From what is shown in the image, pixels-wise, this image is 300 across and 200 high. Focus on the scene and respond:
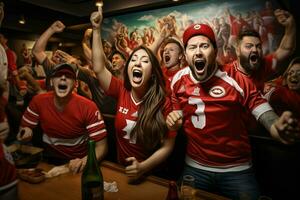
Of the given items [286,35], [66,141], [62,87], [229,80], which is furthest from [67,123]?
[286,35]

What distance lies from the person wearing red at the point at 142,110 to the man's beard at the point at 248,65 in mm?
513

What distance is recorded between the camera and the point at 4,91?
5.32ft

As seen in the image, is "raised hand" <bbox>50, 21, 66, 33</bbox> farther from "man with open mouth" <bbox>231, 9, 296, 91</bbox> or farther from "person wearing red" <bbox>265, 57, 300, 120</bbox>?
"person wearing red" <bbox>265, 57, 300, 120</bbox>

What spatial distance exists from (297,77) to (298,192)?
2.04 ft

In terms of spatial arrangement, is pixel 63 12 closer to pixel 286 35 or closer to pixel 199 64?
pixel 199 64

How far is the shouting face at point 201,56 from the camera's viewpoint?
1454mm

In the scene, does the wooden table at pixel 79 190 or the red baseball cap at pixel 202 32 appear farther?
the red baseball cap at pixel 202 32

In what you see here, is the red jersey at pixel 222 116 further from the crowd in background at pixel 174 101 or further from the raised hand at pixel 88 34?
the raised hand at pixel 88 34

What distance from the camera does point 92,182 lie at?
1.23 m

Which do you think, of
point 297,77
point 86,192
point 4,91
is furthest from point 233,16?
point 4,91

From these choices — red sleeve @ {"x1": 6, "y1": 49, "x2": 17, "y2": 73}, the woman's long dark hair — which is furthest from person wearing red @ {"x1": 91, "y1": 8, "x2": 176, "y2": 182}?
red sleeve @ {"x1": 6, "y1": 49, "x2": 17, "y2": 73}

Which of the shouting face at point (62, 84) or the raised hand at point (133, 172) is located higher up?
the shouting face at point (62, 84)

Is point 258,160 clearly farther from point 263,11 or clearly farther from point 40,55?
point 40,55

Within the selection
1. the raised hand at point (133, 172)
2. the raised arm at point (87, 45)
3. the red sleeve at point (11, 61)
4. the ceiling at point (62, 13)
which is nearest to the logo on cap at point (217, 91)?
the raised hand at point (133, 172)
